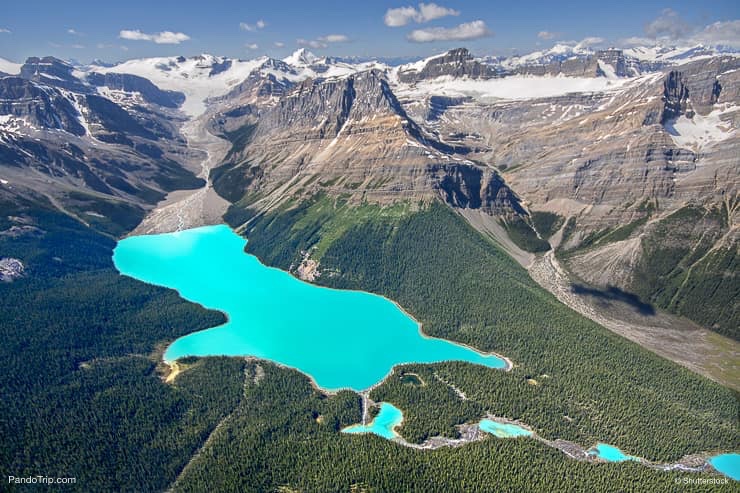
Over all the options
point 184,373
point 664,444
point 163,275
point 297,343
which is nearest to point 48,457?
point 184,373

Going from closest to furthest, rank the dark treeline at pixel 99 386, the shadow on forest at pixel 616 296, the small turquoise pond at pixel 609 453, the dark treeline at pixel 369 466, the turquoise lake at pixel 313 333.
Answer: the dark treeline at pixel 369 466 < the dark treeline at pixel 99 386 < the small turquoise pond at pixel 609 453 < the turquoise lake at pixel 313 333 < the shadow on forest at pixel 616 296

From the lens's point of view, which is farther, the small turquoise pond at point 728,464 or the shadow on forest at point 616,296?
the shadow on forest at point 616,296

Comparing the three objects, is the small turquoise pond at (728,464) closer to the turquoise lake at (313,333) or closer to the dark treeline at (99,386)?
the turquoise lake at (313,333)

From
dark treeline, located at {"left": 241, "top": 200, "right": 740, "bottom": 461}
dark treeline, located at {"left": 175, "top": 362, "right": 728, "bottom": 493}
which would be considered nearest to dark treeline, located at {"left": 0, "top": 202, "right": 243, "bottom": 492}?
dark treeline, located at {"left": 175, "top": 362, "right": 728, "bottom": 493}

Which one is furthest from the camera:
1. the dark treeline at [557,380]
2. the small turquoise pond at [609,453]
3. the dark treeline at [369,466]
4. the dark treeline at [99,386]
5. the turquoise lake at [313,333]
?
the turquoise lake at [313,333]

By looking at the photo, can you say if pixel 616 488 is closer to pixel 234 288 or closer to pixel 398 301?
pixel 398 301

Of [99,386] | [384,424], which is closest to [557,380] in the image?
[384,424]

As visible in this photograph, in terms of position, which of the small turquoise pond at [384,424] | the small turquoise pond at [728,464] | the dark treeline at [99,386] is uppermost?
the dark treeline at [99,386]

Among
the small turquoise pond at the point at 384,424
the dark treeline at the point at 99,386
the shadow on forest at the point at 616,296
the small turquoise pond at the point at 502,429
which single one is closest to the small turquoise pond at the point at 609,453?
the small turquoise pond at the point at 502,429
